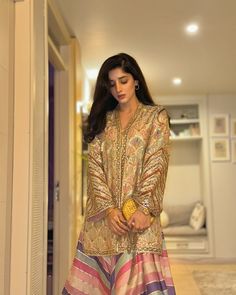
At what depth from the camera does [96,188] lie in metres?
1.33

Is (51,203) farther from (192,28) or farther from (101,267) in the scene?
(192,28)

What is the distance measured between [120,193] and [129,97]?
15.2 inches

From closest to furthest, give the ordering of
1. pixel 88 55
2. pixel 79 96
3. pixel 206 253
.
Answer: pixel 79 96 → pixel 88 55 → pixel 206 253

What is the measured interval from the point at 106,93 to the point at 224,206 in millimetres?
3913

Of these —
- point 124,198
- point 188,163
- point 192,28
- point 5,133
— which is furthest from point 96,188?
point 188,163

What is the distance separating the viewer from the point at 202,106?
511 centimetres

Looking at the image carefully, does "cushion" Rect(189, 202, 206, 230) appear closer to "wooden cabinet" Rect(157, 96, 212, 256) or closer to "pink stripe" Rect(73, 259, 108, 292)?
"wooden cabinet" Rect(157, 96, 212, 256)

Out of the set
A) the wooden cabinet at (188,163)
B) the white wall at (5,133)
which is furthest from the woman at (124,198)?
the wooden cabinet at (188,163)

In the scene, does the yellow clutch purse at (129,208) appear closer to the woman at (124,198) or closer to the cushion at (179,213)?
the woman at (124,198)

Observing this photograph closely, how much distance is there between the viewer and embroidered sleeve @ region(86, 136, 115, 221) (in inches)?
51.2

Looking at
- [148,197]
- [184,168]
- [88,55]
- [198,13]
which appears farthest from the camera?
[184,168]

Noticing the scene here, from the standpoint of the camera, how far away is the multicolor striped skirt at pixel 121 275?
4.05 feet

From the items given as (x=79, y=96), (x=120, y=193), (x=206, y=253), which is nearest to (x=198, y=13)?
(x=79, y=96)

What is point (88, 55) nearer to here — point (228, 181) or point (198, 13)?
point (198, 13)
